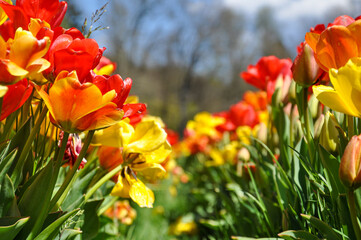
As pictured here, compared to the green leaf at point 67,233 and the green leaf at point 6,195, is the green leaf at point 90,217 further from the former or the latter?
the green leaf at point 6,195

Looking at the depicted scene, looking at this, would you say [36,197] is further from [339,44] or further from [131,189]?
[339,44]

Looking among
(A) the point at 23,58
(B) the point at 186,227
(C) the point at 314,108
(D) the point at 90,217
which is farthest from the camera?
(B) the point at 186,227

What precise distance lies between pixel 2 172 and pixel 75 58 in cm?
21

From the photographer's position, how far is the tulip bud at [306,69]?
2.54ft

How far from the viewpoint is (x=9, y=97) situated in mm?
584

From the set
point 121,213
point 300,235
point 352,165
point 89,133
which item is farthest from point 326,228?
point 121,213

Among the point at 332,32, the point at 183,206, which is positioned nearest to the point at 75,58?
the point at 332,32

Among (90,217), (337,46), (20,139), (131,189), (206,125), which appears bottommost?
(206,125)

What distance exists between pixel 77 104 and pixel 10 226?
19 centimetres

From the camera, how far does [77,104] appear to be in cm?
53

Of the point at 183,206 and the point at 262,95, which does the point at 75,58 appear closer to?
the point at 262,95

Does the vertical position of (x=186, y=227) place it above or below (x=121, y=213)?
below

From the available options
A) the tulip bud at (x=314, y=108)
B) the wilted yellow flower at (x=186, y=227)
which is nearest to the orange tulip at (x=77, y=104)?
the tulip bud at (x=314, y=108)

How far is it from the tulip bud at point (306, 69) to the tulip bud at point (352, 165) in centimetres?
29
